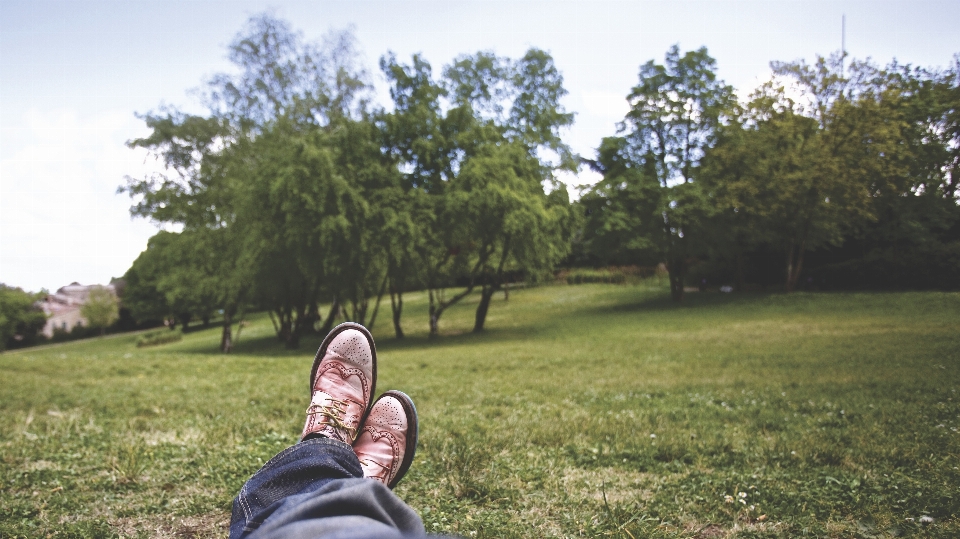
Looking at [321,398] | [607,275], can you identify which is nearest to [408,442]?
[321,398]

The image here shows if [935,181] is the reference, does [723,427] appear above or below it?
below

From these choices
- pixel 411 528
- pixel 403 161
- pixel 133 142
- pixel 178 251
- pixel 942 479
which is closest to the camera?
pixel 411 528

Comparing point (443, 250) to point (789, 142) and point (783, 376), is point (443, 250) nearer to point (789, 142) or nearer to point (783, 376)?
point (789, 142)

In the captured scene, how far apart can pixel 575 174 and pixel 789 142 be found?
1218cm

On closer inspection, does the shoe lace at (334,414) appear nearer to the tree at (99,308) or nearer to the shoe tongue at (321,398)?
the shoe tongue at (321,398)

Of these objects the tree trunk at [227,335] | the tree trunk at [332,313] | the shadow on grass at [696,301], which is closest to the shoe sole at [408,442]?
the shadow on grass at [696,301]

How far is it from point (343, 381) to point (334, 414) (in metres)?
0.34

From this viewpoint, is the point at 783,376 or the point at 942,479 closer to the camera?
the point at 942,479

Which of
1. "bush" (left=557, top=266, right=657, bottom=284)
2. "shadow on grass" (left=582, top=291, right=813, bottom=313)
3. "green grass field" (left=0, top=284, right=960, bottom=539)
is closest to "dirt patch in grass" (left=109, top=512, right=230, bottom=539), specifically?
"green grass field" (left=0, top=284, right=960, bottom=539)

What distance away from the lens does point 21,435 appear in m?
4.28

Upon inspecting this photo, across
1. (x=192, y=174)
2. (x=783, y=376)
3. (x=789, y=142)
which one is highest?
(x=192, y=174)

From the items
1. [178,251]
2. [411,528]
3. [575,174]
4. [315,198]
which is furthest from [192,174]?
[411,528]

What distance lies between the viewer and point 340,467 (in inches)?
67.4

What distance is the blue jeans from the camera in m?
1.32
